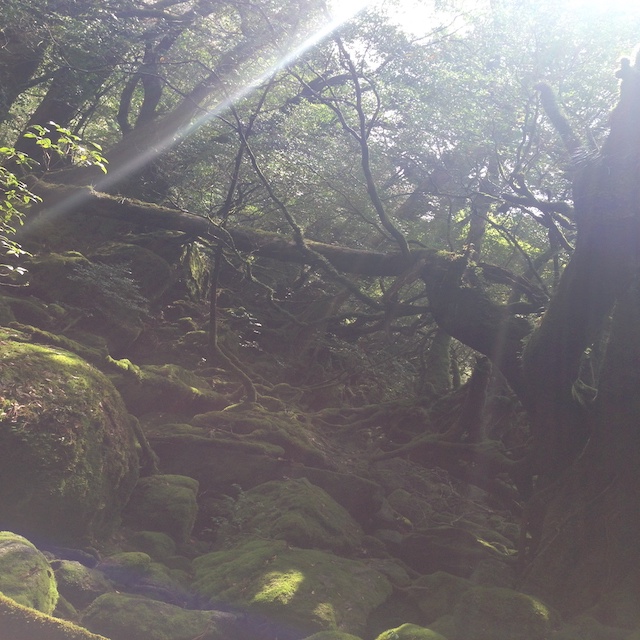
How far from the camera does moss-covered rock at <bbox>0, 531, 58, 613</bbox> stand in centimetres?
341

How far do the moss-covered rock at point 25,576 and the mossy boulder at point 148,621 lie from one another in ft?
1.02

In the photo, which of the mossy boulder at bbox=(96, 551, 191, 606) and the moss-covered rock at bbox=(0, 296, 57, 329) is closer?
the mossy boulder at bbox=(96, 551, 191, 606)

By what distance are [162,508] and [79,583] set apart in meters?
1.77

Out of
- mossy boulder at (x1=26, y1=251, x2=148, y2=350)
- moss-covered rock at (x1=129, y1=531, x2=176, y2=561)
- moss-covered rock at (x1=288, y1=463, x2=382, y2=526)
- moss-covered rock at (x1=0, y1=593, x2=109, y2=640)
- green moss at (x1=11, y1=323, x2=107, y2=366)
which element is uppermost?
mossy boulder at (x1=26, y1=251, x2=148, y2=350)

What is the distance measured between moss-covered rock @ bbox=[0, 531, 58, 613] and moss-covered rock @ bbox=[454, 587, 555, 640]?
9.17 ft

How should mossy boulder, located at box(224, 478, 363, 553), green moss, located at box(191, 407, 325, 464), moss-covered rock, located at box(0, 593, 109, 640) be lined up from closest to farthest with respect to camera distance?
moss-covered rock, located at box(0, 593, 109, 640), mossy boulder, located at box(224, 478, 363, 553), green moss, located at box(191, 407, 325, 464)

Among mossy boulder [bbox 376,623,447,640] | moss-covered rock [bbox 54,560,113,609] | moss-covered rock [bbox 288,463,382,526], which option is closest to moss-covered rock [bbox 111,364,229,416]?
moss-covered rock [bbox 288,463,382,526]

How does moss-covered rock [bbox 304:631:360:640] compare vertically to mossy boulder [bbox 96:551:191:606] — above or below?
above

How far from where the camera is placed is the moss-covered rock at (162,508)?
19.5 ft

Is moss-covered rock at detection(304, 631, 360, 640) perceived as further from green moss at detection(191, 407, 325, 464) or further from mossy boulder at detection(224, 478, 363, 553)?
green moss at detection(191, 407, 325, 464)

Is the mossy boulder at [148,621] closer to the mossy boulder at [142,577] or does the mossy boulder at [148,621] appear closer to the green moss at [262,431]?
the mossy boulder at [142,577]

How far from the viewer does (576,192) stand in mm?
6000

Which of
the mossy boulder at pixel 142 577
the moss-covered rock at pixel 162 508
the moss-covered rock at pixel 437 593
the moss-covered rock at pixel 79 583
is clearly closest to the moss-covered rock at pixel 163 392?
the moss-covered rock at pixel 162 508

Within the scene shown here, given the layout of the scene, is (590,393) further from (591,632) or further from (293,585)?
(293,585)
